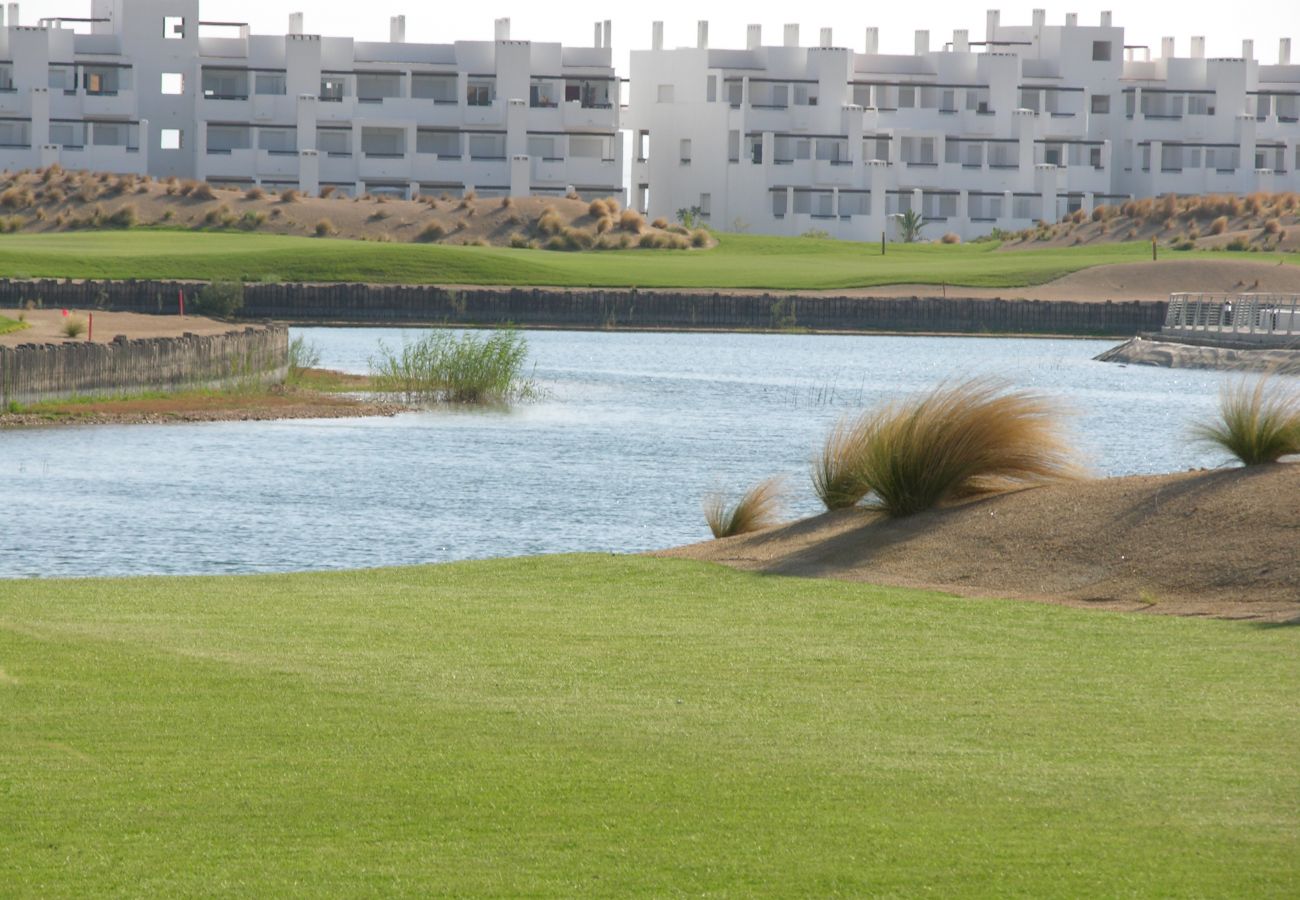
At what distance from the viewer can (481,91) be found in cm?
11456

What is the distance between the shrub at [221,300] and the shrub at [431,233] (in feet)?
73.8

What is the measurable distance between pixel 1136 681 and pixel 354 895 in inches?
197

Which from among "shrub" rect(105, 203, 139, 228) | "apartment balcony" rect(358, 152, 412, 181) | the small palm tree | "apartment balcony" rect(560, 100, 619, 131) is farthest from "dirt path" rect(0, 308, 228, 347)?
the small palm tree

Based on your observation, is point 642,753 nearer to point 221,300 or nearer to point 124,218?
point 221,300

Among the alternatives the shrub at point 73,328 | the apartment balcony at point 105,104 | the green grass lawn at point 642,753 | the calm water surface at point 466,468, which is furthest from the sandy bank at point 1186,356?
the apartment balcony at point 105,104

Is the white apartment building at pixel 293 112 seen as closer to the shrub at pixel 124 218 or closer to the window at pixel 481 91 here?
the window at pixel 481 91

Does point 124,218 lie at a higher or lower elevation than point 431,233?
higher

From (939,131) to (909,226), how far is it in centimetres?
1164

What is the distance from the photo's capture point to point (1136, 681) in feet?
34.1

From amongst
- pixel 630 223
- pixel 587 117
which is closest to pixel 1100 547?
pixel 630 223

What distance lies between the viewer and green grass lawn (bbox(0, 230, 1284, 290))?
73.8 metres

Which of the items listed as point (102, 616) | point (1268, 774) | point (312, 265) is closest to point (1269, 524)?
point (1268, 774)

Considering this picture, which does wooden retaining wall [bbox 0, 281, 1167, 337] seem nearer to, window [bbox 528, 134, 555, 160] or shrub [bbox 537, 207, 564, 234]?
shrub [bbox 537, 207, 564, 234]

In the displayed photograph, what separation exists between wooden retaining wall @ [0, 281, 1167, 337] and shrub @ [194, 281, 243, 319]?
1.96 m
